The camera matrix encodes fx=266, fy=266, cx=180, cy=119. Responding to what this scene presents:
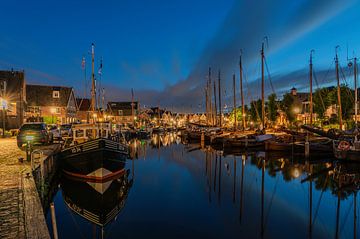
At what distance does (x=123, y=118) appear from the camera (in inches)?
4380

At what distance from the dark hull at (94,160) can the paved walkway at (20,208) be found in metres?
3.65

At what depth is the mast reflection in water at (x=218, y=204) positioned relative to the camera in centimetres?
1113

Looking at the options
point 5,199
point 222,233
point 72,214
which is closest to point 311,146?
point 222,233

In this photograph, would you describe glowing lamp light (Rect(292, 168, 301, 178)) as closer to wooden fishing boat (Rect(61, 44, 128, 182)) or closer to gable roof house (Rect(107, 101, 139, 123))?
wooden fishing boat (Rect(61, 44, 128, 182))

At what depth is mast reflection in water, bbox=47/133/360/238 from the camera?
438 inches

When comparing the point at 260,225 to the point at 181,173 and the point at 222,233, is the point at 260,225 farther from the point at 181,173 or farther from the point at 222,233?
the point at 181,173

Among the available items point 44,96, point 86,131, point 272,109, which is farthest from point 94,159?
point 272,109

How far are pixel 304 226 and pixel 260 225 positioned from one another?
194cm

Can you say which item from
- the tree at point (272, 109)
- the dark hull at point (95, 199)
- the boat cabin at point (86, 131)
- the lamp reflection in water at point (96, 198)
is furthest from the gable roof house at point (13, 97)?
the tree at point (272, 109)

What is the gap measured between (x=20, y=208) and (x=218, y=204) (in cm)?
986

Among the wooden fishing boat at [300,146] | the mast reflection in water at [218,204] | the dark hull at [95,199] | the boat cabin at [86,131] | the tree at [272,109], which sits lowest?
the mast reflection in water at [218,204]

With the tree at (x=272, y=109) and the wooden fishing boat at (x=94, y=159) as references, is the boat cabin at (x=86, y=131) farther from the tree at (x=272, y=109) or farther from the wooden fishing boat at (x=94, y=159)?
the tree at (x=272, y=109)

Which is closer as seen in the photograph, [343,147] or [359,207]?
[359,207]

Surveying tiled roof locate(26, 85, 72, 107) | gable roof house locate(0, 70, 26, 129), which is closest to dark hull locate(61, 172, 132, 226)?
gable roof house locate(0, 70, 26, 129)
